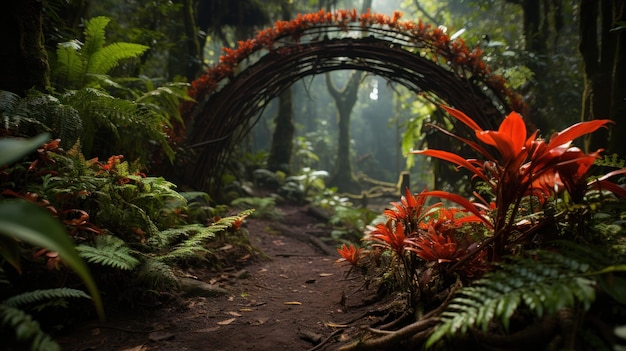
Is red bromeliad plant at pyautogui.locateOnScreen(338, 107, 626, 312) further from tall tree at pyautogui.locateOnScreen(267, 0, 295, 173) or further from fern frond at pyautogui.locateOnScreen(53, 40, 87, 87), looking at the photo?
tall tree at pyautogui.locateOnScreen(267, 0, 295, 173)

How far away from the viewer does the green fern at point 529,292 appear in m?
0.87

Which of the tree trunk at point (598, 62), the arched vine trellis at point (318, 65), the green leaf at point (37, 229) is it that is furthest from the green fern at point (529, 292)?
the arched vine trellis at point (318, 65)

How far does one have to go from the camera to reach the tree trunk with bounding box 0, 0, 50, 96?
7.11 ft

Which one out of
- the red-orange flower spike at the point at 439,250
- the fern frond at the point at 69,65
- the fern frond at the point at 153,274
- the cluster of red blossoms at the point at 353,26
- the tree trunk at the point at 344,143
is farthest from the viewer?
the tree trunk at the point at 344,143

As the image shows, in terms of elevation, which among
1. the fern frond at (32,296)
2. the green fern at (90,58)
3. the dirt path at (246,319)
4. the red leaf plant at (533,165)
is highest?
the green fern at (90,58)

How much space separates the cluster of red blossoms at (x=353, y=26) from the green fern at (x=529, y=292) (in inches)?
134

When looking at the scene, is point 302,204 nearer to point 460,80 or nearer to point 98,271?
point 460,80

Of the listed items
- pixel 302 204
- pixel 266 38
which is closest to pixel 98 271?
pixel 266 38

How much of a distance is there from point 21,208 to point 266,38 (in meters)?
4.00

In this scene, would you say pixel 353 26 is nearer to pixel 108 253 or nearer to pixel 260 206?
pixel 260 206

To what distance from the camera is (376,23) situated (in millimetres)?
4148

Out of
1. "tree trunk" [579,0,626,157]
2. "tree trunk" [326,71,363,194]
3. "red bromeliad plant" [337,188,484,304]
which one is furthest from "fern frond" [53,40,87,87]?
"tree trunk" [326,71,363,194]

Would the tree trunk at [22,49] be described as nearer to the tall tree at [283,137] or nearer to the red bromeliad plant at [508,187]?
the red bromeliad plant at [508,187]

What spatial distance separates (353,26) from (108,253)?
3.80 m
